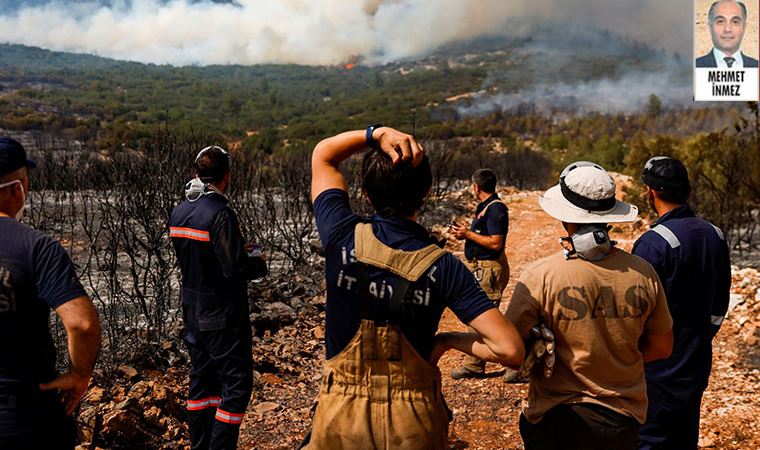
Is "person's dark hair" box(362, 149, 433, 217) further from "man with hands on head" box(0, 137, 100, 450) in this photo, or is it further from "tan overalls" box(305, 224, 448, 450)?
"man with hands on head" box(0, 137, 100, 450)

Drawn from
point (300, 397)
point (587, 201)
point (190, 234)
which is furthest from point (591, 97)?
point (587, 201)

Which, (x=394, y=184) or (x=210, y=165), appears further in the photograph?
(x=210, y=165)

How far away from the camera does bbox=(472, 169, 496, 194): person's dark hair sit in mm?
4527

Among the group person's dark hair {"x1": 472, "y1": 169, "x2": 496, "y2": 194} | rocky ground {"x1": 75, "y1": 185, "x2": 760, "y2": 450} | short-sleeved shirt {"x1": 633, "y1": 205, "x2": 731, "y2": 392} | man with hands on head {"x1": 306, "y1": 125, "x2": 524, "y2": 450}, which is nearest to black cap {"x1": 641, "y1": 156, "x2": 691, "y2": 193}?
short-sleeved shirt {"x1": 633, "y1": 205, "x2": 731, "y2": 392}

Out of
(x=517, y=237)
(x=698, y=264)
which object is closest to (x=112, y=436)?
(x=698, y=264)

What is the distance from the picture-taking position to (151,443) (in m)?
3.74

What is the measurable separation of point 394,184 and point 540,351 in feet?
2.21

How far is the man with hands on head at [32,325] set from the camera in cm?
185

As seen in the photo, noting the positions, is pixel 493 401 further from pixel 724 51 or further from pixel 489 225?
pixel 724 51

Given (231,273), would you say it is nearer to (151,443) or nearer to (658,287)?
(151,443)

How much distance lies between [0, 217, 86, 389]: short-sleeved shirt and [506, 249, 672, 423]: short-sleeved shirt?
55.5 inches

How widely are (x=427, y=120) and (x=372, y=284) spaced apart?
107030mm

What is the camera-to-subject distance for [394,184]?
5.46 feet

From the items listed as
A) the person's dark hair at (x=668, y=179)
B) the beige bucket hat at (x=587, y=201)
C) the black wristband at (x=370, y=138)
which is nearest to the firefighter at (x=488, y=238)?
the person's dark hair at (x=668, y=179)
